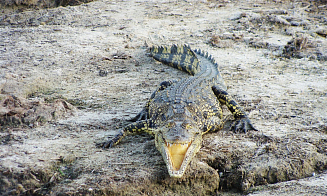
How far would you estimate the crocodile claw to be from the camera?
151 inches

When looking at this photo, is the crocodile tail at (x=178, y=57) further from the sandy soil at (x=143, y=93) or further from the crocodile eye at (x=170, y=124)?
the crocodile eye at (x=170, y=124)

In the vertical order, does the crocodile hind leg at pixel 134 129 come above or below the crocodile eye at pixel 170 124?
below

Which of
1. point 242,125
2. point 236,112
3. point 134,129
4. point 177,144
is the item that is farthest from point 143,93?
point 177,144

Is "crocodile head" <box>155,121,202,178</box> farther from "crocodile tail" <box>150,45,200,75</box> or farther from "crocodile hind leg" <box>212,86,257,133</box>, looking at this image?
"crocodile tail" <box>150,45,200,75</box>

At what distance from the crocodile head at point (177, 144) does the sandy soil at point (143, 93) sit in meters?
0.24

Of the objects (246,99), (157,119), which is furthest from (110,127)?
(246,99)

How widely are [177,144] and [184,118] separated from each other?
57 centimetres

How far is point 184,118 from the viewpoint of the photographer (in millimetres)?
3383

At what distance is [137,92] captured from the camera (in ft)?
16.4

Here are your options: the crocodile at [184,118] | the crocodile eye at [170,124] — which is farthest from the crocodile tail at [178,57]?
the crocodile eye at [170,124]

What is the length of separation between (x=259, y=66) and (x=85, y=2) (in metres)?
6.58

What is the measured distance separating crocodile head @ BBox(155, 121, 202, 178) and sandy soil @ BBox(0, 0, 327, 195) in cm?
24

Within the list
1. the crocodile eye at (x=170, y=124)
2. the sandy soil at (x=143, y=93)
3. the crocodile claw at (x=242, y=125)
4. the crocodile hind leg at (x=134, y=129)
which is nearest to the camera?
the sandy soil at (x=143, y=93)

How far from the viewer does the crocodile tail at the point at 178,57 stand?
582 centimetres
